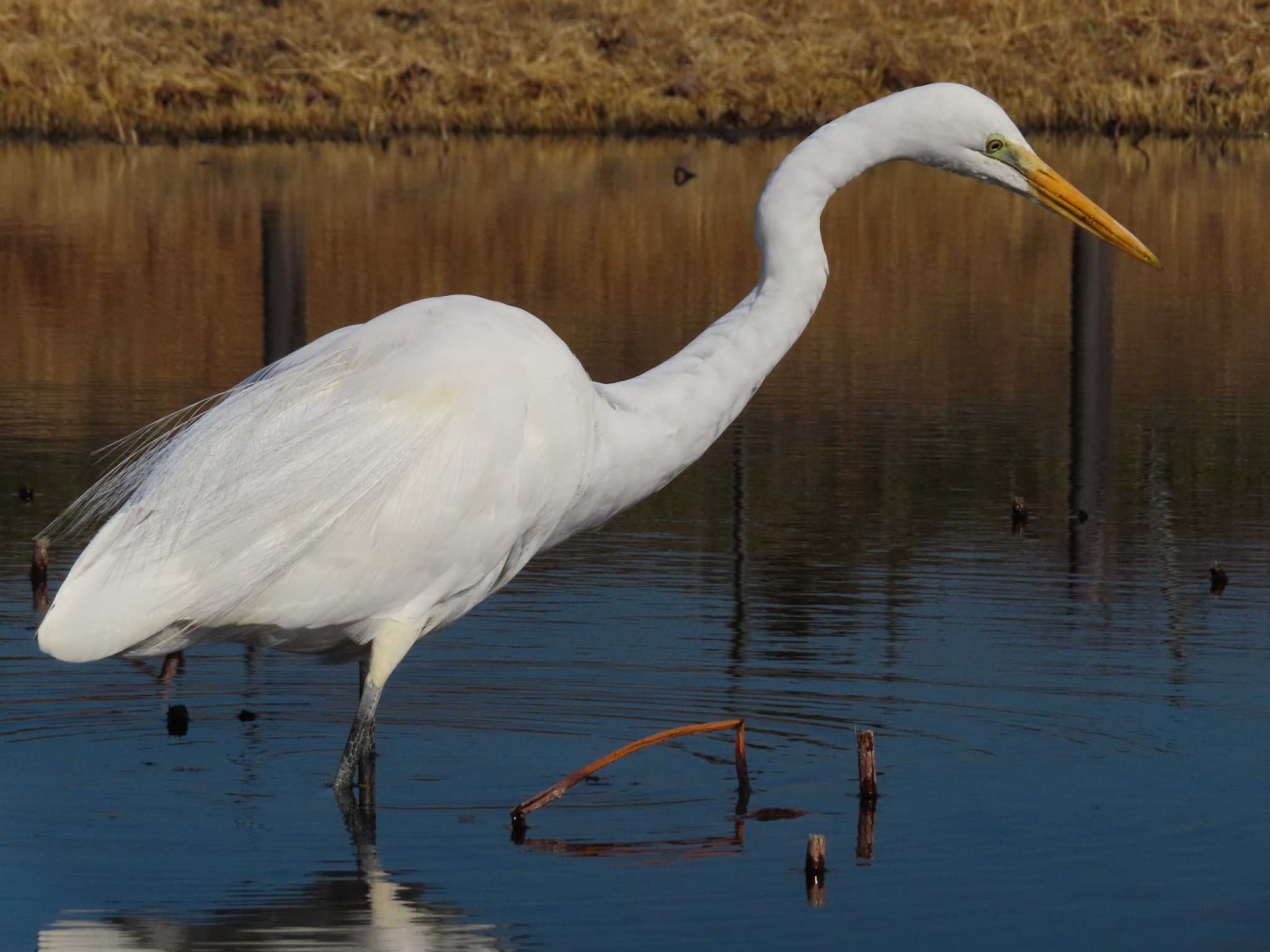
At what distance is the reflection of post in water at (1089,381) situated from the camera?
1067 cm

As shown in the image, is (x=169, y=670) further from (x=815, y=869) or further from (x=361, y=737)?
(x=815, y=869)

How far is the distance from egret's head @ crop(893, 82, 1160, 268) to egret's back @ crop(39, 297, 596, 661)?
1.29 metres

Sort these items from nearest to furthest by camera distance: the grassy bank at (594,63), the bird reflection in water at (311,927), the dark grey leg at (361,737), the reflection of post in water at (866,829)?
the bird reflection in water at (311,927) → the reflection of post in water at (866,829) → the dark grey leg at (361,737) → the grassy bank at (594,63)

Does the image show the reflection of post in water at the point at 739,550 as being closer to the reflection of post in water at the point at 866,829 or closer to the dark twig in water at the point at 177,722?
the reflection of post in water at the point at 866,829

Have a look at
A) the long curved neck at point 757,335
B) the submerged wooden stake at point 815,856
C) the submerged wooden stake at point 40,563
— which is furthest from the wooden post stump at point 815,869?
the submerged wooden stake at point 40,563

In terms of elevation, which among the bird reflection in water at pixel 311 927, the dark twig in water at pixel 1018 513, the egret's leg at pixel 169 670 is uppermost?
the dark twig in water at pixel 1018 513

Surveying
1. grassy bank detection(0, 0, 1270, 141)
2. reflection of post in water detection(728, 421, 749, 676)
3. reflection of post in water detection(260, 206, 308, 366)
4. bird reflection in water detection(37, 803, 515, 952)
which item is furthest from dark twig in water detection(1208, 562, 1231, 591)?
grassy bank detection(0, 0, 1270, 141)

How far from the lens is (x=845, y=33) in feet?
103

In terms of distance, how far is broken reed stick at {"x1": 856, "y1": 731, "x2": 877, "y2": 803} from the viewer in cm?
609

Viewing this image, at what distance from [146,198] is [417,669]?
15.1 meters

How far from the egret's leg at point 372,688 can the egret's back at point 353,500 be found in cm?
6

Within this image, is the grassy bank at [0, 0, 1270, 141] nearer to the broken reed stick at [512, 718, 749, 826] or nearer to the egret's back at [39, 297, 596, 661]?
the egret's back at [39, 297, 596, 661]

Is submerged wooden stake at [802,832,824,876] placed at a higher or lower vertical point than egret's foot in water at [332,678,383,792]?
lower

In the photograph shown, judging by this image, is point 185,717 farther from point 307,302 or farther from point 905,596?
point 307,302
